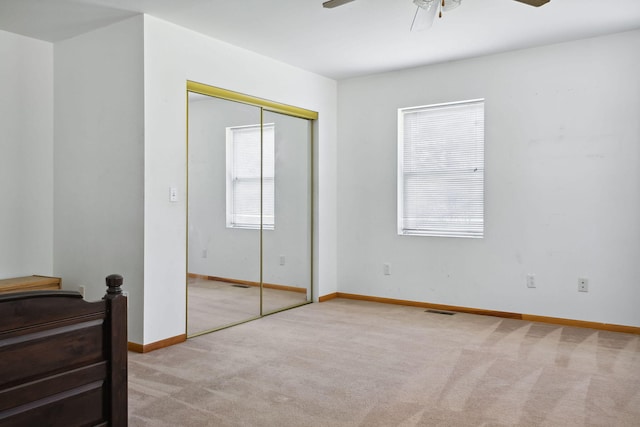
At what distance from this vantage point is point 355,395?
2865mm

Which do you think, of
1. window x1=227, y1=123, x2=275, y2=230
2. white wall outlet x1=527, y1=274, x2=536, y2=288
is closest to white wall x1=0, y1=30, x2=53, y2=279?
window x1=227, y1=123, x2=275, y2=230

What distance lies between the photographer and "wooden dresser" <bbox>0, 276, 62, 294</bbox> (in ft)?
12.4

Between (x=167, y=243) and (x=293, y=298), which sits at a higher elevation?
(x=167, y=243)

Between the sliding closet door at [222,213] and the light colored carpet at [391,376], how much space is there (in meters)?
0.28

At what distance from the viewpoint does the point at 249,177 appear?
468 centimetres

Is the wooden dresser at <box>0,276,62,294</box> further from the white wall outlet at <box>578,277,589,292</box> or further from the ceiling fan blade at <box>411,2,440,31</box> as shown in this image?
the white wall outlet at <box>578,277,589,292</box>

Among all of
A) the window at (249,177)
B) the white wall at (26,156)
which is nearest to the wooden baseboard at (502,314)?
the window at (249,177)

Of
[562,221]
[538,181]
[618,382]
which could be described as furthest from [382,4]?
[618,382]

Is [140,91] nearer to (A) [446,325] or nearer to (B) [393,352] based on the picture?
(B) [393,352]

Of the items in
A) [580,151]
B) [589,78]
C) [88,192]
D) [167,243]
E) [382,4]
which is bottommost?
[167,243]

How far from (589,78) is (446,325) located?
245 cm

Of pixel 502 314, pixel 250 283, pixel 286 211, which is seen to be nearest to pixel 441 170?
pixel 502 314

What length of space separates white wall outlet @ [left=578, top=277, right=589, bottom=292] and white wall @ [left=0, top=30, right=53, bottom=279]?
4.57 m

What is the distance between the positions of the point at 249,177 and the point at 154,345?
68.0 inches
